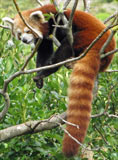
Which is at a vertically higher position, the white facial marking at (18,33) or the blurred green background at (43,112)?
the white facial marking at (18,33)

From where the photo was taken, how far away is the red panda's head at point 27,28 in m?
3.55

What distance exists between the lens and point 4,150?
2410mm

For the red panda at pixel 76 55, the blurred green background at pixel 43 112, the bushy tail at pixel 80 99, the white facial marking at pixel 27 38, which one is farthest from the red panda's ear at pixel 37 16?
the bushy tail at pixel 80 99

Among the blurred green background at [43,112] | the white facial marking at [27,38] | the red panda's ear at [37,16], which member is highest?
the red panda's ear at [37,16]

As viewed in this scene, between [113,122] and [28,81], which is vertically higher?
[28,81]

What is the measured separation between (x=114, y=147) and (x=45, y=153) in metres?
0.63

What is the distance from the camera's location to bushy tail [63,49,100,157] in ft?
7.33

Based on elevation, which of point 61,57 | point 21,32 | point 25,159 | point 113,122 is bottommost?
point 25,159

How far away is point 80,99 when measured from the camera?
2.52 m

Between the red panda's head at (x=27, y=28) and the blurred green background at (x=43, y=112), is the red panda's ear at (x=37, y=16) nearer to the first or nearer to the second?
the red panda's head at (x=27, y=28)

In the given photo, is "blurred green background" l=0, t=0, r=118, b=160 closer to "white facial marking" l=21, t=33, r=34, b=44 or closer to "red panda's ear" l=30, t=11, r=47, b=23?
"white facial marking" l=21, t=33, r=34, b=44

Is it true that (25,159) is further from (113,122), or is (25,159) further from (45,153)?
(113,122)

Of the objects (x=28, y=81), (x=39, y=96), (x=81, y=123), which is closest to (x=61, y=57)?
(x=28, y=81)

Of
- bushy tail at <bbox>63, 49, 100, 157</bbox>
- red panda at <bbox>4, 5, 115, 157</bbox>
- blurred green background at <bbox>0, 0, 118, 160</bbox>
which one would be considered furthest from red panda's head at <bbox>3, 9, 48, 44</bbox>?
bushy tail at <bbox>63, 49, 100, 157</bbox>
